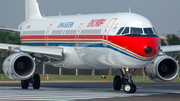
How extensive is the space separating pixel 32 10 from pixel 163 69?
15.1 m

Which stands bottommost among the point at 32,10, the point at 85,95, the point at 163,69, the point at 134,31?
the point at 85,95

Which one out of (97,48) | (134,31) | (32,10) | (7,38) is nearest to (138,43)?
(134,31)

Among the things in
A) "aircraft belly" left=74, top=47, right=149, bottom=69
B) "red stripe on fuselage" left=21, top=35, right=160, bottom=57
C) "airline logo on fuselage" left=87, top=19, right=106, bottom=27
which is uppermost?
"airline logo on fuselage" left=87, top=19, right=106, bottom=27

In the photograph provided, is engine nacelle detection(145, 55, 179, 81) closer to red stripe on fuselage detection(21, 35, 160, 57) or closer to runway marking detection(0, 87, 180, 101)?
runway marking detection(0, 87, 180, 101)

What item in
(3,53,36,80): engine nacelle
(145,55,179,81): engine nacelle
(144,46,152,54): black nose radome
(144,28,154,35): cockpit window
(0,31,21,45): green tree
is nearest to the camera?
(144,46,152,54): black nose radome

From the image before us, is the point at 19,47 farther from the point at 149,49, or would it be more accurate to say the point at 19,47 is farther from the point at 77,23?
the point at 149,49

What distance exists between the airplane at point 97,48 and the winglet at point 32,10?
10.9 feet

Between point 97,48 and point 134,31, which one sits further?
point 97,48

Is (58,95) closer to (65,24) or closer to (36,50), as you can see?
(36,50)

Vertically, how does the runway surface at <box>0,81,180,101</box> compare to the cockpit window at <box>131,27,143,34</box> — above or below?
below

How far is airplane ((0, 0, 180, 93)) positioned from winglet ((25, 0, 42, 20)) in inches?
131

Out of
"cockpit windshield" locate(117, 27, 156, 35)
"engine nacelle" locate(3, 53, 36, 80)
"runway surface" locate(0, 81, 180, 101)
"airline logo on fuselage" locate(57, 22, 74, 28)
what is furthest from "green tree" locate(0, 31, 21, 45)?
"cockpit windshield" locate(117, 27, 156, 35)

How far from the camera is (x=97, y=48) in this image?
86.6 ft

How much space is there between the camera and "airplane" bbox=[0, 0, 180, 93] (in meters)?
24.1
